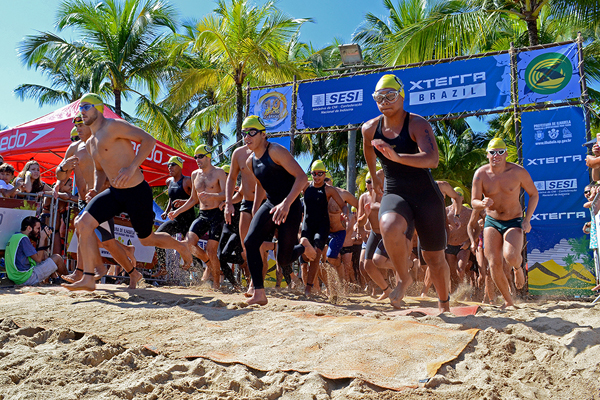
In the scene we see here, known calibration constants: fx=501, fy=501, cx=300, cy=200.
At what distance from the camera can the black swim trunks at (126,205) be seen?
4.93m

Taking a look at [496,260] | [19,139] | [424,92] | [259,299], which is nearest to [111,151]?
[259,299]

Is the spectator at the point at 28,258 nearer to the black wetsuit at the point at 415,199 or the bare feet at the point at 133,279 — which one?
the bare feet at the point at 133,279

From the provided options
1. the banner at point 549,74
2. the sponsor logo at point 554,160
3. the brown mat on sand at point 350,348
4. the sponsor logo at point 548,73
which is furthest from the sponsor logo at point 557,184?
the brown mat on sand at point 350,348

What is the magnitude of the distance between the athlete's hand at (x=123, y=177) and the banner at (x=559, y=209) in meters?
7.02

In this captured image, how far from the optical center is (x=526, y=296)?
8.45m

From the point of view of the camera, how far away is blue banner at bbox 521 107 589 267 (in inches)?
340

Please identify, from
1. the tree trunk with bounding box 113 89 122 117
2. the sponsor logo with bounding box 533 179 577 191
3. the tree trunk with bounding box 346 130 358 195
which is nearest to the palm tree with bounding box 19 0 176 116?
the tree trunk with bounding box 113 89 122 117

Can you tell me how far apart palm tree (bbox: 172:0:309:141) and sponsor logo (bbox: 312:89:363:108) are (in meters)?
5.00

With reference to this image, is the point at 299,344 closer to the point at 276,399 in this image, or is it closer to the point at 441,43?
the point at 276,399

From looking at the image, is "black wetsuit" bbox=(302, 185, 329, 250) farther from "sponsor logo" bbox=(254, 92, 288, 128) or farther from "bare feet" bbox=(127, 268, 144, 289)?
"sponsor logo" bbox=(254, 92, 288, 128)

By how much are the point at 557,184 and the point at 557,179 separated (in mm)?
90

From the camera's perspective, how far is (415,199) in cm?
403

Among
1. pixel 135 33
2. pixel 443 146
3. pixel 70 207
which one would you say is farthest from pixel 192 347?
pixel 443 146

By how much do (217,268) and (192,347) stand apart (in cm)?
418
